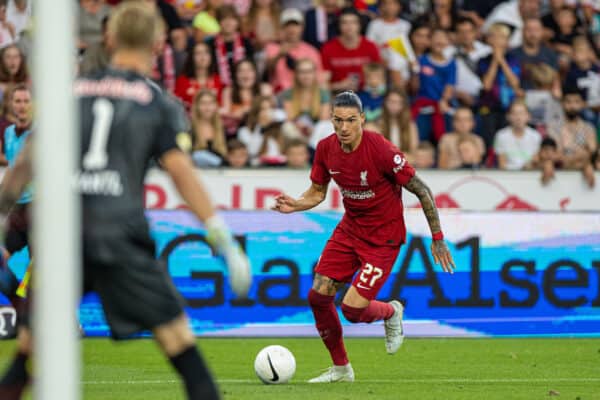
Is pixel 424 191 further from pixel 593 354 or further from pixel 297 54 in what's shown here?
pixel 297 54

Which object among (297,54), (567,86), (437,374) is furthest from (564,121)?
(437,374)

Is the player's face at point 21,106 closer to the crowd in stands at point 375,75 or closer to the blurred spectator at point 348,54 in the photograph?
the crowd in stands at point 375,75

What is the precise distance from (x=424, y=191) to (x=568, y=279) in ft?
15.7

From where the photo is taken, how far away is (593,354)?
40.8 feet

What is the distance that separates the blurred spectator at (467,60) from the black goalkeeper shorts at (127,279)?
492 inches

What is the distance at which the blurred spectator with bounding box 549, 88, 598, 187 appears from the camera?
16672mm

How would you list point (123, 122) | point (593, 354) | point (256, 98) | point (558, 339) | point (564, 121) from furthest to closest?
point (564, 121)
point (256, 98)
point (558, 339)
point (593, 354)
point (123, 122)

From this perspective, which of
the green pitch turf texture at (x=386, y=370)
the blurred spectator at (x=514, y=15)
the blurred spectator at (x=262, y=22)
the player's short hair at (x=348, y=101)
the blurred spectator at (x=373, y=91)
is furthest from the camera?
the blurred spectator at (x=514, y=15)

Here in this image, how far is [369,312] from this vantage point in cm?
1018

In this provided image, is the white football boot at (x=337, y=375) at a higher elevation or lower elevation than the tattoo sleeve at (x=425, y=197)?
lower

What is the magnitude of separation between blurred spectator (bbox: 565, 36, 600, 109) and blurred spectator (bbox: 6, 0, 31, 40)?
7.60 m

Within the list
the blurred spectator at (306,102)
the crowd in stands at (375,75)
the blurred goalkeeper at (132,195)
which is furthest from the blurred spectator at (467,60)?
the blurred goalkeeper at (132,195)

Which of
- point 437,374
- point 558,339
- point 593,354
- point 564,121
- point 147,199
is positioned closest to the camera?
point 437,374

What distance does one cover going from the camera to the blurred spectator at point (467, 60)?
702 inches
